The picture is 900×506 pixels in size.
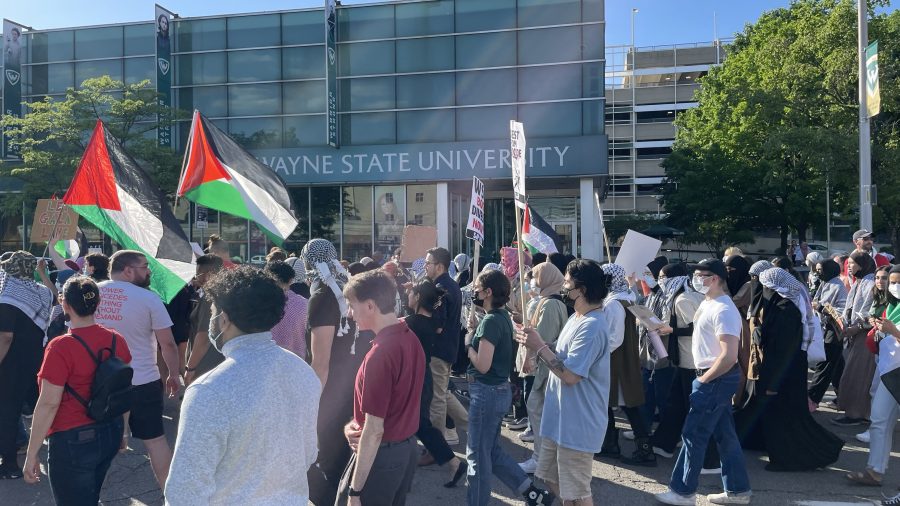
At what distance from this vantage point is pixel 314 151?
75.9ft

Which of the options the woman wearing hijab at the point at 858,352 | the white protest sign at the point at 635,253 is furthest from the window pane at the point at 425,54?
the woman wearing hijab at the point at 858,352

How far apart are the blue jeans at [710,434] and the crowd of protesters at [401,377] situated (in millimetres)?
15

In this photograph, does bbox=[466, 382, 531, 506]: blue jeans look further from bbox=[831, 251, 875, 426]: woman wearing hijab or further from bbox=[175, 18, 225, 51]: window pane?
bbox=[175, 18, 225, 51]: window pane

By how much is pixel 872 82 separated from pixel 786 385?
10.1 m

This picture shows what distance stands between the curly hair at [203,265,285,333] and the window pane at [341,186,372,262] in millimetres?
20906

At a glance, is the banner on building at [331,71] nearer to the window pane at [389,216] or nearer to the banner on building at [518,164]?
the window pane at [389,216]

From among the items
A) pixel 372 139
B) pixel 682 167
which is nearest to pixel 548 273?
pixel 372 139

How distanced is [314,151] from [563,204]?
901cm

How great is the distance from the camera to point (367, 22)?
23.5 meters

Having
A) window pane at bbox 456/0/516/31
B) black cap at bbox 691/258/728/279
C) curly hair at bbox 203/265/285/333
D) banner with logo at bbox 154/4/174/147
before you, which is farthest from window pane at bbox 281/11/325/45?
curly hair at bbox 203/265/285/333

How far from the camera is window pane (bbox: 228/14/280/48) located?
23984 millimetres

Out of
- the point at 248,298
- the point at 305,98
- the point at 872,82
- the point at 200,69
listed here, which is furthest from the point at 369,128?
the point at 248,298

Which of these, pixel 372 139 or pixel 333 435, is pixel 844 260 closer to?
pixel 333 435

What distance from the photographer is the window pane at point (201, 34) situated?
24.3 m
